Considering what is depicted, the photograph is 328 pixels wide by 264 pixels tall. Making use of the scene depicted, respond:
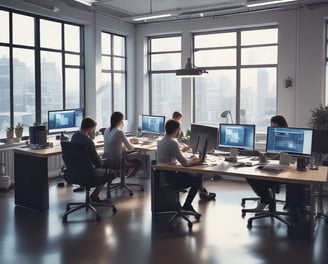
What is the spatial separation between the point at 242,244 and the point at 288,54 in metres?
4.37

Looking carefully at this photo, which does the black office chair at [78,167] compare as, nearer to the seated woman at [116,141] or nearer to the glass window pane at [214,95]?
the seated woman at [116,141]

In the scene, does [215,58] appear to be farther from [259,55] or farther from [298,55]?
[298,55]

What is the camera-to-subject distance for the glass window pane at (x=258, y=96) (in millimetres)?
7988

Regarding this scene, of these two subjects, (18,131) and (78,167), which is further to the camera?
(18,131)

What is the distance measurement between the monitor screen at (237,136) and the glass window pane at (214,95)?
3050mm

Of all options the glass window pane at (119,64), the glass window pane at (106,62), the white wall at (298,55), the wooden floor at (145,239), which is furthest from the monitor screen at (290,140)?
the glass window pane at (119,64)

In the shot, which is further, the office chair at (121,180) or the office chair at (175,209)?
the office chair at (121,180)

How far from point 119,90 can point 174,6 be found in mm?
2350

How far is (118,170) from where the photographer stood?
609cm

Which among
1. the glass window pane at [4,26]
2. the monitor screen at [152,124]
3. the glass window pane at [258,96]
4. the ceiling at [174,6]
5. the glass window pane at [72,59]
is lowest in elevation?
the monitor screen at [152,124]

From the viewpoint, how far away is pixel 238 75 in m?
8.27

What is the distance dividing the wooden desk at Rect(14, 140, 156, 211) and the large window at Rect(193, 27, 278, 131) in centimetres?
389

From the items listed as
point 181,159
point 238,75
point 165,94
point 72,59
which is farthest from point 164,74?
point 181,159

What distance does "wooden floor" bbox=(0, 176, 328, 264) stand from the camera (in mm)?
3865
